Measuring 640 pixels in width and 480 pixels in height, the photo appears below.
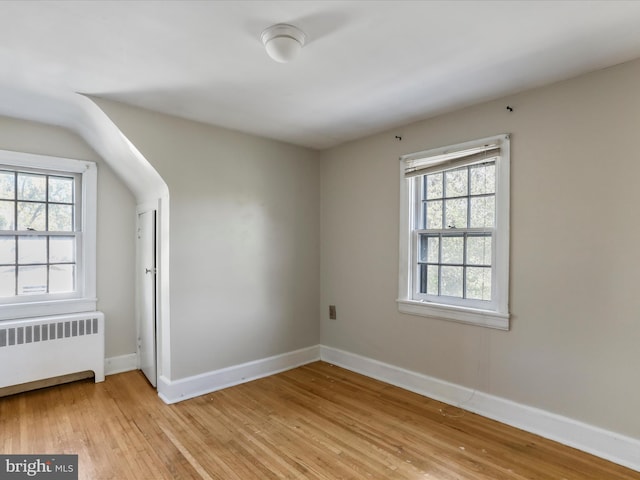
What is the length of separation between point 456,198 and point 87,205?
3.46 metres

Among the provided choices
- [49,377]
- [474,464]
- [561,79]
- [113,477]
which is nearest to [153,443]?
[113,477]

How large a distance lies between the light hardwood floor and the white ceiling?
2.42 m

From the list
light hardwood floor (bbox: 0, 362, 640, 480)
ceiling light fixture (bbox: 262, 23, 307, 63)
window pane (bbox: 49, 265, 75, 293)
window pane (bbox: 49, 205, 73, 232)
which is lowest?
light hardwood floor (bbox: 0, 362, 640, 480)

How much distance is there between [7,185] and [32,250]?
0.61 m

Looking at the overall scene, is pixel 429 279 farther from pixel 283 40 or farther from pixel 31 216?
pixel 31 216

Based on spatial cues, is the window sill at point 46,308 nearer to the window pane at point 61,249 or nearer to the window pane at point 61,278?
the window pane at point 61,278

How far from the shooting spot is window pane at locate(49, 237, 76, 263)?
343cm

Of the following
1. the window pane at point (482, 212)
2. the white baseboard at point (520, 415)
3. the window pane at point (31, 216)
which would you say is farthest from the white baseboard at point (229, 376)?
the window pane at point (482, 212)

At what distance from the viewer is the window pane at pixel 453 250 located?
3.03 m

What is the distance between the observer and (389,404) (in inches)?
118

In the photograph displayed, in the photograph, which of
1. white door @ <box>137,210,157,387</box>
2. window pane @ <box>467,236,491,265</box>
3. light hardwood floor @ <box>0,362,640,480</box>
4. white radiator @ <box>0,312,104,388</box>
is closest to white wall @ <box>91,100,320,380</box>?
white door @ <box>137,210,157,387</box>

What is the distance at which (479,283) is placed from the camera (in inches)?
114

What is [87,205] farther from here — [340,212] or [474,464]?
[474,464]

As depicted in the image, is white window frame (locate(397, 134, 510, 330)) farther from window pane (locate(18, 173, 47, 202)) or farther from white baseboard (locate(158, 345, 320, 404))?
window pane (locate(18, 173, 47, 202))
